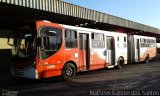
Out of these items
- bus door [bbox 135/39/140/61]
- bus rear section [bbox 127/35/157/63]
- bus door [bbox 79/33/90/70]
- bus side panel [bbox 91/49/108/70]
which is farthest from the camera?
bus door [bbox 135/39/140/61]

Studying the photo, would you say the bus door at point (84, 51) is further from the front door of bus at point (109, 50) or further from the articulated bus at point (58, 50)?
the front door of bus at point (109, 50)

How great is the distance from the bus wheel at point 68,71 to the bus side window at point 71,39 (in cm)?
104

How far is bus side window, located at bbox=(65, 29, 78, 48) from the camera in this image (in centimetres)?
1218

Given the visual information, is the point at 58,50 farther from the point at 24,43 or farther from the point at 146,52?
the point at 146,52

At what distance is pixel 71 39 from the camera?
1252 centimetres

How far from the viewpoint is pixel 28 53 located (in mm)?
10508

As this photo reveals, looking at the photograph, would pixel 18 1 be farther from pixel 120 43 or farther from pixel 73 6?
pixel 120 43

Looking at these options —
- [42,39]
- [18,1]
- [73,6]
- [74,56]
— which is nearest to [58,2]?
[73,6]

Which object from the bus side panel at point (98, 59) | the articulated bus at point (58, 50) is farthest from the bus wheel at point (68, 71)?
the bus side panel at point (98, 59)

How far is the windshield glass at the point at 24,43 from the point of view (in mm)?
10461

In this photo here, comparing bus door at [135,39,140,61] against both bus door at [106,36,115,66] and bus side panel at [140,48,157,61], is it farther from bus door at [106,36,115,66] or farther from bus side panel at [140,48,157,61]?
bus door at [106,36,115,66]

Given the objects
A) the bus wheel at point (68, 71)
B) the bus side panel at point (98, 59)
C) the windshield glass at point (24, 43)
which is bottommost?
the bus wheel at point (68, 71)

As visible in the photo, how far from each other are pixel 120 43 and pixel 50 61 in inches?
317

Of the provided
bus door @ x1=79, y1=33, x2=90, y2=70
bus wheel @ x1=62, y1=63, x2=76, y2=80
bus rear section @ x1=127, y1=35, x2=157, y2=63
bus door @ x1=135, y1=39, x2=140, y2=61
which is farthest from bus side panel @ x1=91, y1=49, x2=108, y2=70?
bus door @ x1=135, y1=39, x2=140, y2=61
